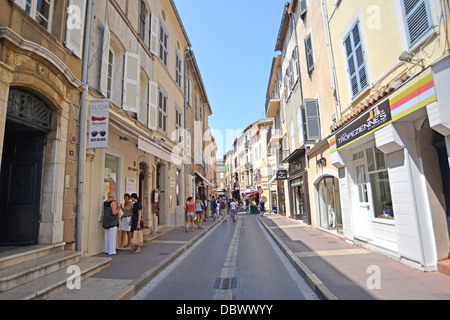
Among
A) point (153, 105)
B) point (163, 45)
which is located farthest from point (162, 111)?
point (163, 45)

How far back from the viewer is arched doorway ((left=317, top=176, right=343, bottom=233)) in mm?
10629

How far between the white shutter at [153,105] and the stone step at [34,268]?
20.4 feet

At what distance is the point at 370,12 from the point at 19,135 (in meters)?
8.57

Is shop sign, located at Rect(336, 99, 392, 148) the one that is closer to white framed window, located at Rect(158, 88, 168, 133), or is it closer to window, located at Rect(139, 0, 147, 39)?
white framed window, located at Rect(158, 88, 168, 133)

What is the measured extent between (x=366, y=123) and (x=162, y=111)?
9120mm

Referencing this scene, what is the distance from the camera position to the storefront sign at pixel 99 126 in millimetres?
6492

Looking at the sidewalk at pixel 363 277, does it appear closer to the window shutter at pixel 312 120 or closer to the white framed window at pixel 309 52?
the window shutter at pixel 312 120

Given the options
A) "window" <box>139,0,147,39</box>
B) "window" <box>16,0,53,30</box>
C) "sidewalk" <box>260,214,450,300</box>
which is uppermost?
"window" <box>139,0,147,39</box>

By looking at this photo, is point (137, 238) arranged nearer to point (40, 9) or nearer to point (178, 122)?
point (40, 9)

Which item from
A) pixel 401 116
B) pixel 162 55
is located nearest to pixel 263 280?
pixel 401 116

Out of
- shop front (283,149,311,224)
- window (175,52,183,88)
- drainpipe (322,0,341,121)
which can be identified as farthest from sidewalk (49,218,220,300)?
window (175,52,183,88)

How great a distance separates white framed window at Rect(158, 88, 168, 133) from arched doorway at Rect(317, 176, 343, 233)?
311 inches

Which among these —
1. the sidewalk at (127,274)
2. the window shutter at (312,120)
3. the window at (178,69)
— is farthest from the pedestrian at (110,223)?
the window at (178,69)
